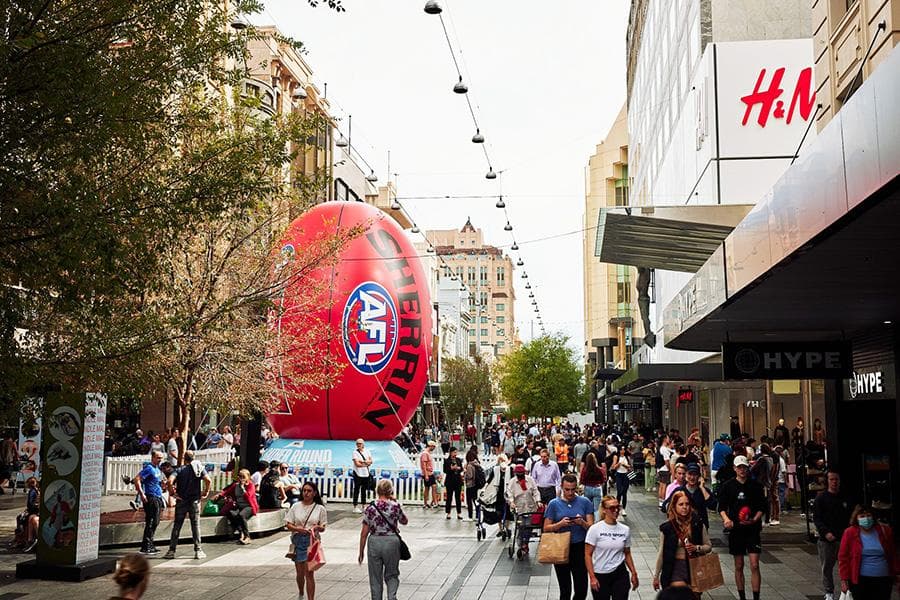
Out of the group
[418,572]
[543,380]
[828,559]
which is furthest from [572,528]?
[543,380]

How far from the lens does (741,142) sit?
25.5 meters

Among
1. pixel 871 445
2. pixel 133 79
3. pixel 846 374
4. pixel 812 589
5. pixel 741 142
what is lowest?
pixel 812 589

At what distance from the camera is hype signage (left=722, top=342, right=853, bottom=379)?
15.0 m

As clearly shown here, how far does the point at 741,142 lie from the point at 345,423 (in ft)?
41.4

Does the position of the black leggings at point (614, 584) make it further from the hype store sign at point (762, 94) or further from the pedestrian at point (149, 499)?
the hype store sign at point (762, 94)

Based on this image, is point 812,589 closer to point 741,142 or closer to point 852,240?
point 852,240

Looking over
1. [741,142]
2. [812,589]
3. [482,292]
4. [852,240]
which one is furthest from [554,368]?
[482,292]

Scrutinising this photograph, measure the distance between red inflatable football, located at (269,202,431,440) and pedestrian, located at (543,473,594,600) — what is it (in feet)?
47.3

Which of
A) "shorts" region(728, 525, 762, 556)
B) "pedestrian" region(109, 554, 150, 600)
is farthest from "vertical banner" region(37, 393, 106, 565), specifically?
"shorts" region(728, 525, 762, 556)

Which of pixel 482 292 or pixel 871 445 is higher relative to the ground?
pixel 482 292

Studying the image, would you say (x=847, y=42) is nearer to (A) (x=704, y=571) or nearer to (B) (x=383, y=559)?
(A) (x=704, y=571)

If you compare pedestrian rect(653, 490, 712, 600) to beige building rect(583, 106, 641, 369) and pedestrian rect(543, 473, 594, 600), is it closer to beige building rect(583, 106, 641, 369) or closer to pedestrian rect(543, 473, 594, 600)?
pedestrian rect(543, 473, 594, 600)

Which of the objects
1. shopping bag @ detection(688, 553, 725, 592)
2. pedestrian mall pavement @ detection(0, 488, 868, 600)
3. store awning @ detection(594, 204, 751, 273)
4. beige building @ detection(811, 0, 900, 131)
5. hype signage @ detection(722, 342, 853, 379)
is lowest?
pedestrian mall pavement @ detection(0, 488, 868, 600)

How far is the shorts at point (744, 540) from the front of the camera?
11.7 m
